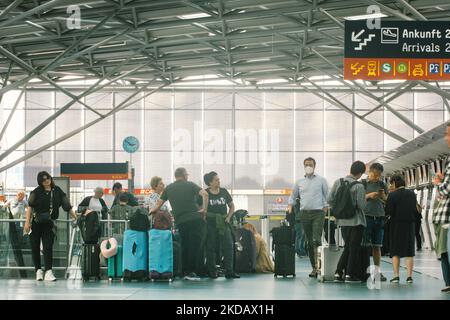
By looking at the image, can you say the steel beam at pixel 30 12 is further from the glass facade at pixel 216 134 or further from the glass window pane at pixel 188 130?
the glass facade at pixel 216 134

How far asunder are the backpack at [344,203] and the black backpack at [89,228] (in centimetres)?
350

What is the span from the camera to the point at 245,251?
15.6m

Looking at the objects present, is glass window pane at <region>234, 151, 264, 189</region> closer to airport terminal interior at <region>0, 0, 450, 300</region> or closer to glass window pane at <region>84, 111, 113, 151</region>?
airport terminal interior at <region>0, 0, 450, 300</region>

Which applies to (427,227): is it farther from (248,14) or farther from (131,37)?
(131,37)

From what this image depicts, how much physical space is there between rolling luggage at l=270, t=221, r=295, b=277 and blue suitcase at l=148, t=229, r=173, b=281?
1.76 m

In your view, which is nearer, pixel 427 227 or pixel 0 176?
pixel 427 227

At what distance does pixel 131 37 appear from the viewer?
112 feet

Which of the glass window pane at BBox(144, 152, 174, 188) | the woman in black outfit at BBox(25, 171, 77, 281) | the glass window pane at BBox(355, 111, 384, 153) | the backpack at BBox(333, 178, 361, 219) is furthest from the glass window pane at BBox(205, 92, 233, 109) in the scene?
the backpack at BBox(333, 178, 361, 219)

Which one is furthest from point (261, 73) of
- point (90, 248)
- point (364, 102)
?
point (90, 248)

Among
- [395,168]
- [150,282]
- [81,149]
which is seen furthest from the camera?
[81,149]

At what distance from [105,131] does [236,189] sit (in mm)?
7188

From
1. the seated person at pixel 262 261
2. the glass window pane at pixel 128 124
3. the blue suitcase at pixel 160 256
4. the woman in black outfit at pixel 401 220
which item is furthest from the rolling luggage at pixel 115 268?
the glass window pane at pixel 128 124

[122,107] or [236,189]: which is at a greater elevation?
[122,107]
